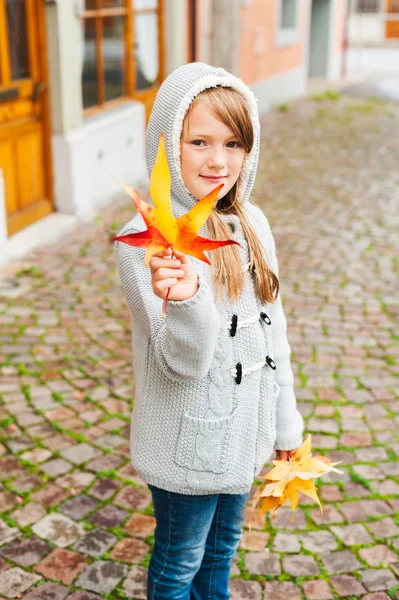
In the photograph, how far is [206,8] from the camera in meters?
11.5

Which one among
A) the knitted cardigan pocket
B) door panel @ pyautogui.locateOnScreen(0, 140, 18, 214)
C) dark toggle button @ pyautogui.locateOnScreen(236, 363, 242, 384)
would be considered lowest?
door panel @ pyautogui.locateOnScreen(0, 140, 18, 214)

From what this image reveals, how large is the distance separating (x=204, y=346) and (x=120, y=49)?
7.31 metres

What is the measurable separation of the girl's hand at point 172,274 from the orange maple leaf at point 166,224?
46mm

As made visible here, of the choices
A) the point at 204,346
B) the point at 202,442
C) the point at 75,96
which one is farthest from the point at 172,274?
the point at 75,96

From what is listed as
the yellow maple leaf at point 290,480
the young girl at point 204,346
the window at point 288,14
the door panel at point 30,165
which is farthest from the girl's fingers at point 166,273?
the window at point 288,14

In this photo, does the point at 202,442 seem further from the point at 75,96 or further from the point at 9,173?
the point at 75,96

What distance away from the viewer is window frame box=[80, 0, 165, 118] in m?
7.49

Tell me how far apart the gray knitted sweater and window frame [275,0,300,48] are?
44.3 ft

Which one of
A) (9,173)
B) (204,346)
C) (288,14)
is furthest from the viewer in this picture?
(288,14)

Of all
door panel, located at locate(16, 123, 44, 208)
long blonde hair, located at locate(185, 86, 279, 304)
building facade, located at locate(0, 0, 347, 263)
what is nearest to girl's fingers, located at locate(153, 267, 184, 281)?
long blonde hair, located at locate(185, 86, 279, 304)

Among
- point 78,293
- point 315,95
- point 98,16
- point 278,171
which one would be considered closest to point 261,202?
point 278,171

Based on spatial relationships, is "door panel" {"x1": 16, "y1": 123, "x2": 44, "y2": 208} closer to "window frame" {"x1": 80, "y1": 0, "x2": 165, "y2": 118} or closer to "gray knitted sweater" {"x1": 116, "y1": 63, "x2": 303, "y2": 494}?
"window frame" {"x1": 80, "y1": 0, "x2": 165, "y2": 118}

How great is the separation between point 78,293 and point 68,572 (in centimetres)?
283

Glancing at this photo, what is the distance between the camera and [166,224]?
1330 millimetres
